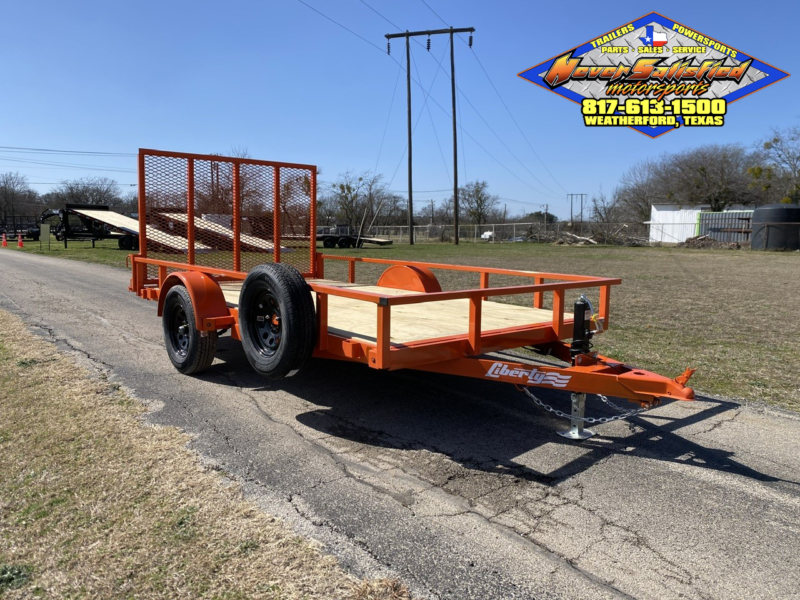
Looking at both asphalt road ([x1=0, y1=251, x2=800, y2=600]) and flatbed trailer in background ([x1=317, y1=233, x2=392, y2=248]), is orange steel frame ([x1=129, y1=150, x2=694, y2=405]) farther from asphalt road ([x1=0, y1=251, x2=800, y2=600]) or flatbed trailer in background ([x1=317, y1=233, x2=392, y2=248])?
flatbed trailer in background ([x1=317, y1=233, x2=392, y2=248])

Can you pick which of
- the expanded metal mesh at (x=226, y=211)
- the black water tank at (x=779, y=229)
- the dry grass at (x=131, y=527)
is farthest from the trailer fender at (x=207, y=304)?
the black water tank at (x=779, y=229)

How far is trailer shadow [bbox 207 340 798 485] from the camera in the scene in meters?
3.94

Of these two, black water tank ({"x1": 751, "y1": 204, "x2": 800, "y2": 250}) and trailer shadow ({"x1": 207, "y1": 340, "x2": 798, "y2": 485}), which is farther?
black water tank ({"x1": 751, "y1": 204, "x2": 800, "y2": 250})

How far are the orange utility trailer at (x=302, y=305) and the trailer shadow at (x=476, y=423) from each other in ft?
0.97

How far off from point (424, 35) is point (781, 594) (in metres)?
37.3

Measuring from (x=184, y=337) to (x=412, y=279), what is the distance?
7.85 feet

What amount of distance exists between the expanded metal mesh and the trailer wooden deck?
1.13 metres

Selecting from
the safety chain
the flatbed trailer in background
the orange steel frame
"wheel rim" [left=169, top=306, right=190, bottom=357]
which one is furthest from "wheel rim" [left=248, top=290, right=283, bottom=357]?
the flatbed trailer in background

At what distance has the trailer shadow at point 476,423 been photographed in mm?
3938

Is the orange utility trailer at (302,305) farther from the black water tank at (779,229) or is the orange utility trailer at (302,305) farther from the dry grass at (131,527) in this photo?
the black water tank at (779,229)

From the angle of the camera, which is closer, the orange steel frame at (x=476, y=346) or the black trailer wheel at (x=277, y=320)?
the orange steel frame at (x=476, y=346)

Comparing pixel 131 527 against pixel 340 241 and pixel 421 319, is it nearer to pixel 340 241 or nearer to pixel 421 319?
pixel 421 319

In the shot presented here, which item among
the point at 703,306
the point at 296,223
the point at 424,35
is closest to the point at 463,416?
the point at 296,223

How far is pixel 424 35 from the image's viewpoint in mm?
35844
